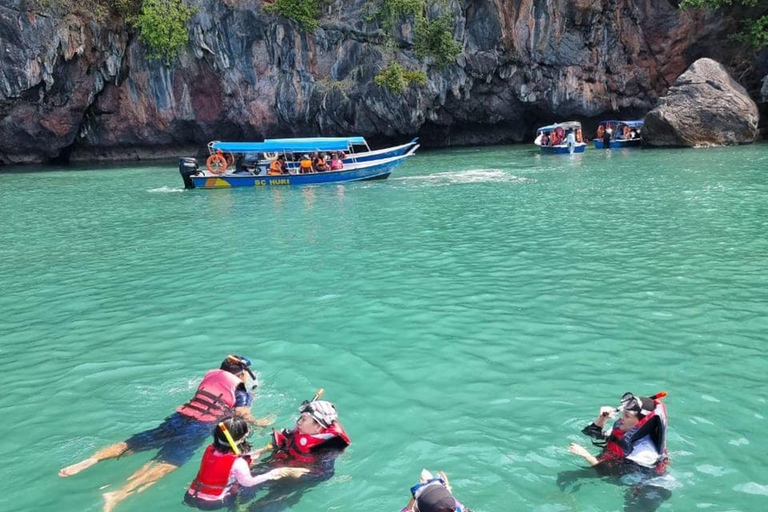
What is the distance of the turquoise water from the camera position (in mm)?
5371

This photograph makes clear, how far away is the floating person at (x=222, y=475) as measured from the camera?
15.9 ft

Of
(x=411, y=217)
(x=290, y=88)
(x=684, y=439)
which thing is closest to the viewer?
(x=684, y=439)

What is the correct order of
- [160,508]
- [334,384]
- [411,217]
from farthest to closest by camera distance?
[411,217] → [334,384] → [160,508]

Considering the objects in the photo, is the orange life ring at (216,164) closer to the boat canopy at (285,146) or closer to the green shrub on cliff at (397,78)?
the boat canopy at (285,146)

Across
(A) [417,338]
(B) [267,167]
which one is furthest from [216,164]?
(A) [417,338]

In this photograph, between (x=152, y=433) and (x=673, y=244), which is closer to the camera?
(x=152, y=433)

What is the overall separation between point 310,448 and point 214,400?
4.30 feet

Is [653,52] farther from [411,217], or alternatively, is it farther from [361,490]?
[361,490]

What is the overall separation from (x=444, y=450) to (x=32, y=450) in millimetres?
3852

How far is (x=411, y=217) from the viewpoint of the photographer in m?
17.3

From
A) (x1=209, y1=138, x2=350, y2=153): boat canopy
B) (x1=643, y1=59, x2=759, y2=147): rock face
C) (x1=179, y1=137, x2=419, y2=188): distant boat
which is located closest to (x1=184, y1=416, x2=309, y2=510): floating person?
(x1=179, y1=137, x2=419, y2=188): distant boat

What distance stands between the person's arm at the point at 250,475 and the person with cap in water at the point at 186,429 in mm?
919

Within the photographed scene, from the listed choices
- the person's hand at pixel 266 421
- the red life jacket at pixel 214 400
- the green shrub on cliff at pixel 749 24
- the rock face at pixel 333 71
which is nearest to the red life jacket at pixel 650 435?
the person's hand at pixel 266 421

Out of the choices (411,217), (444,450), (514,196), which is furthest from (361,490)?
(514,196)
